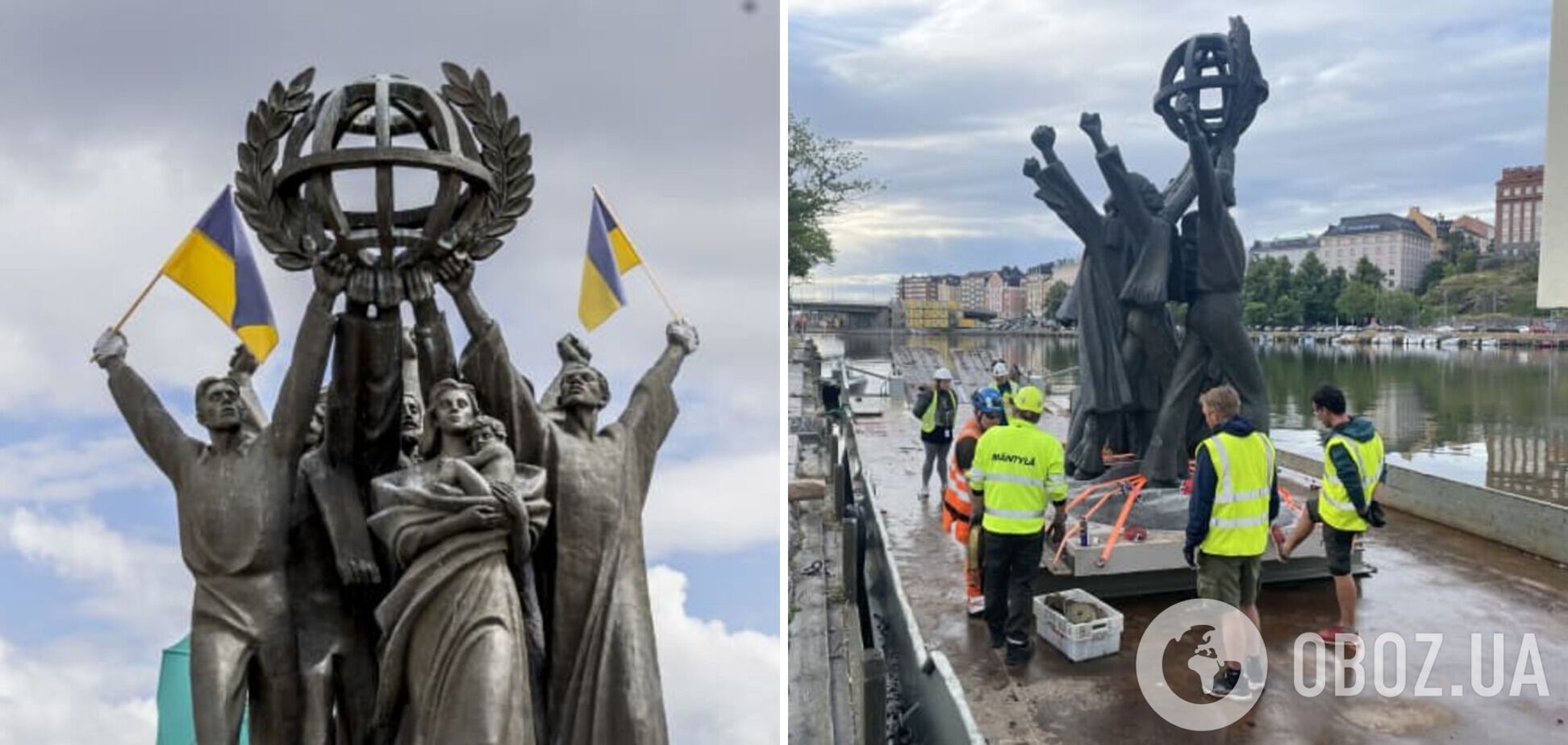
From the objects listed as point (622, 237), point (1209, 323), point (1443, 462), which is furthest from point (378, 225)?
point (1443, 462)

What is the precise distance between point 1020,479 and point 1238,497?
3.32 feet

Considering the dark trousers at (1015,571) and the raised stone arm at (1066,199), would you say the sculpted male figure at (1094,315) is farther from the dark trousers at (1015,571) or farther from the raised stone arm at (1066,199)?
the dark trousers at (1015,571)

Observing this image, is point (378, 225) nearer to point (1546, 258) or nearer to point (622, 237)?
point (622, 237)

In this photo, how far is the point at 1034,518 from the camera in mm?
5246

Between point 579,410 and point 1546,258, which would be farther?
point 1546,258

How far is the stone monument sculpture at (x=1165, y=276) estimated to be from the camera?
816 cm

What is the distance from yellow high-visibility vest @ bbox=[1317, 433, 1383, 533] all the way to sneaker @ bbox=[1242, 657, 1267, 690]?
0.92 meters

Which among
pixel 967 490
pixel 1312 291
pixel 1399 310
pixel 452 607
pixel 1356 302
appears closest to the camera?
pixel 452 607

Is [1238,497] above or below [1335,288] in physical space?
below

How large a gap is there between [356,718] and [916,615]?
142 inches

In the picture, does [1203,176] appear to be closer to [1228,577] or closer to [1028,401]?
[1028,401]

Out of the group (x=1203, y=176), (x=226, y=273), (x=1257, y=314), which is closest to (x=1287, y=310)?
(x=1257, y=314)

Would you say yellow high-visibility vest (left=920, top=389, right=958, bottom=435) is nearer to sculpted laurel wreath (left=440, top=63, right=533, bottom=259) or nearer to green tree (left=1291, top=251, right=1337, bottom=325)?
sculpted laurel wreath (left=440, top=63, right=533, bottom=259)

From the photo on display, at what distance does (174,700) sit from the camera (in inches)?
228
